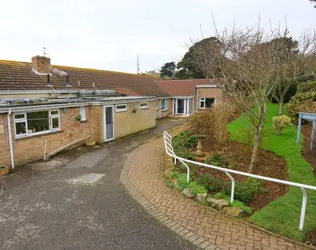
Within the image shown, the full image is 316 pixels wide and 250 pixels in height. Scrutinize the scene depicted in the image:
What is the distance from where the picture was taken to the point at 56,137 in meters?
10.3

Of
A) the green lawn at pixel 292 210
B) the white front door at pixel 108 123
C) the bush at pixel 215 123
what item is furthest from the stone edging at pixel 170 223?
the white front door at pixel 108 123

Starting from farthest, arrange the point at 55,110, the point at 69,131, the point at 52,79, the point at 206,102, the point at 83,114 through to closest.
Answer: the point at 206,102
the point at 52,79
the point at 83,114
the point at 69,131
the point at 55,110

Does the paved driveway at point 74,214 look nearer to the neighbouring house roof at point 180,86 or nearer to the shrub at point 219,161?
the shrub at point 219,161

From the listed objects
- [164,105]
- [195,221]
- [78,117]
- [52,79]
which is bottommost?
[195,221]

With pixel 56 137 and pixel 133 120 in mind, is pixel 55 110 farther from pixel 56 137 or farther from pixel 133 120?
pixel 133 120

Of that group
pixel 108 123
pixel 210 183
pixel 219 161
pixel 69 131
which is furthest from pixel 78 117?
pixel 210 183

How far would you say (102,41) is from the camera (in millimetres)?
20312

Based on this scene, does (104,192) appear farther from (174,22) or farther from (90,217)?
(174,22)

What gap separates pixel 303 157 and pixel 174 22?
448 inches

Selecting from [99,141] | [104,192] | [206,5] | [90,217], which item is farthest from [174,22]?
[90,217]

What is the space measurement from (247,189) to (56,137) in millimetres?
8958

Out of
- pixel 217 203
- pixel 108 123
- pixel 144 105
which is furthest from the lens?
pixel 144 105

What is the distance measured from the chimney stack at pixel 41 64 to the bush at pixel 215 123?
36.3ft

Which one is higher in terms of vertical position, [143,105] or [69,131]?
[143,105]
